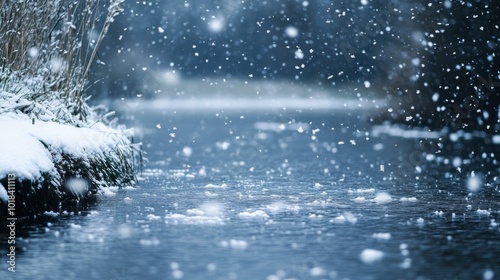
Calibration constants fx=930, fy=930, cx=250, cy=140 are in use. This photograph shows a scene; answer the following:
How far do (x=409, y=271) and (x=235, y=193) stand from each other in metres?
5.13

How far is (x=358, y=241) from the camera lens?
7.12 metres

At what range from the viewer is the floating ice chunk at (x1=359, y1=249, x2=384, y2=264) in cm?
630

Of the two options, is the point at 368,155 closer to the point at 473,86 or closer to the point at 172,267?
the point at 473,86

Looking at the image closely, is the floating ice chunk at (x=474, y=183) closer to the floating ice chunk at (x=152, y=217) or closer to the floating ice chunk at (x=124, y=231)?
the floating ice chunk at (x=152, y=217)

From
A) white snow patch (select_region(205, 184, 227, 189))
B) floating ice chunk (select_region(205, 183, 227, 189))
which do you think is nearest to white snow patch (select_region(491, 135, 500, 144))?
floating ice chunk (select_region(205, 183, 227, 189))

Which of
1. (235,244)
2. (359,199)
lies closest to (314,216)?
(359,199)

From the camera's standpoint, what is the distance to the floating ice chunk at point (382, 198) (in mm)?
9930

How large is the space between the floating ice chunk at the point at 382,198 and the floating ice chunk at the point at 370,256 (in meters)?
3.22

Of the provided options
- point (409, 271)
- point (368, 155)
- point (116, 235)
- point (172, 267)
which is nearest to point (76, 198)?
point (116, 235)

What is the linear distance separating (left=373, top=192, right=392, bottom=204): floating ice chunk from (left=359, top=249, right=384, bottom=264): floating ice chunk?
3223 millimetres

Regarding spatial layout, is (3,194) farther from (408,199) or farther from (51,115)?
(408,199)

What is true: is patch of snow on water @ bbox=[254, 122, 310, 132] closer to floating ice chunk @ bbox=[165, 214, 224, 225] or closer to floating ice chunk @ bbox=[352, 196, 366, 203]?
floating ice chunk @ bbox=[352, 196, 366, 203]

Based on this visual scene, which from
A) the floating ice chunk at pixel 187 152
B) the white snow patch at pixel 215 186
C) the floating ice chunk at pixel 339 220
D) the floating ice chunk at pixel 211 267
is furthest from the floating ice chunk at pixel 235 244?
the floating ice chunk at pixel 187 152

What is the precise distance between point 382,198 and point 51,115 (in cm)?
385
